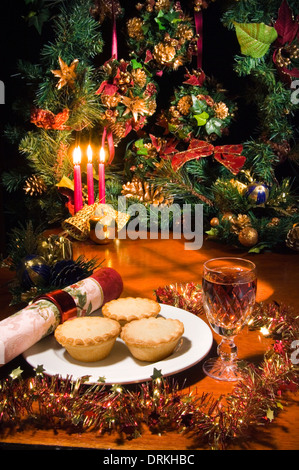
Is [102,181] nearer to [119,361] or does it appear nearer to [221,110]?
[221,110]

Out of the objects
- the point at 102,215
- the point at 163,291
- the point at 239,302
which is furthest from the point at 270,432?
the point at 102,215

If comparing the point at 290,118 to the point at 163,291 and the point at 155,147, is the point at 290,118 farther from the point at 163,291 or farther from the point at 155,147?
the point at 163,291

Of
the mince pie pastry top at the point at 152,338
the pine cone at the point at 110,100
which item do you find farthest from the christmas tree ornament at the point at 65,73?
the mince pie pastry top at the point at 152,338

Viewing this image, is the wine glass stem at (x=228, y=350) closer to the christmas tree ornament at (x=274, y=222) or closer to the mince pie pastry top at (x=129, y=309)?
the mince pie pastry top at (x=129, y=309)

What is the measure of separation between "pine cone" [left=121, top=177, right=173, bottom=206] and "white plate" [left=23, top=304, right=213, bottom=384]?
857 millimetres

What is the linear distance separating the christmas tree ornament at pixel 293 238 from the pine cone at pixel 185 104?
→ 54 cm

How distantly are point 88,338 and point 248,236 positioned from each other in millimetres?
817

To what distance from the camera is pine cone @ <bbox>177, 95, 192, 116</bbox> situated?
1.68 metres

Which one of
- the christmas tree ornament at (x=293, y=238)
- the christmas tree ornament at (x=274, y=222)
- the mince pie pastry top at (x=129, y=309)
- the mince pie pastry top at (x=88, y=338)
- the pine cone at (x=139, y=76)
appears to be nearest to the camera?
the mince pie pastry top at (x=88, y=338)

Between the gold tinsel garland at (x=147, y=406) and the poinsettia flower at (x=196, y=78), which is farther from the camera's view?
the poinsettia flower at (x=196, y=78)

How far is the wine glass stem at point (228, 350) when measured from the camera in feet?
2.71
